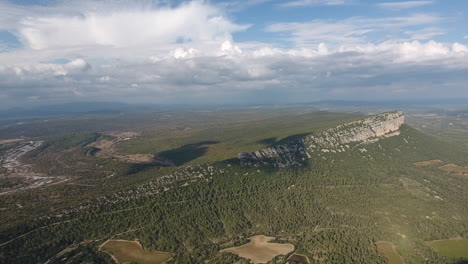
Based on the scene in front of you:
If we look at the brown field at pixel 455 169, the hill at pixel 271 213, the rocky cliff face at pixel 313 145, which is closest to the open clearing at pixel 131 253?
the hill at pixel 271 213

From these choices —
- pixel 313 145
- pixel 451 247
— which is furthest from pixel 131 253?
pixel 313 145

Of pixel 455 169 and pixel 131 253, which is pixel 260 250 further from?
pixel 455 169

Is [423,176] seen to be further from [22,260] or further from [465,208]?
[22,260]

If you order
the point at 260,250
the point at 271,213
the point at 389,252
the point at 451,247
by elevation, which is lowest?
the point at 451,247

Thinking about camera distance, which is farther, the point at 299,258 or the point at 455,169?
the point at 455,169

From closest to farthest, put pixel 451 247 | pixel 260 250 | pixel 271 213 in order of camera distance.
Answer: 1. pixel 260 250
2. pixel 451 247
3. pixel 271 213

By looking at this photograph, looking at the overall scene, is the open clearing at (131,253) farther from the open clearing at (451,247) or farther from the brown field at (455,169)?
the brown field at (455,169)

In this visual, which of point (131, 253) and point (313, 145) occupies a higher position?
point (313, 145)

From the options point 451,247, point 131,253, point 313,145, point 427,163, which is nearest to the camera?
point 131,253

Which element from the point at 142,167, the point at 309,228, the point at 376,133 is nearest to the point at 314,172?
the point at 309,228
